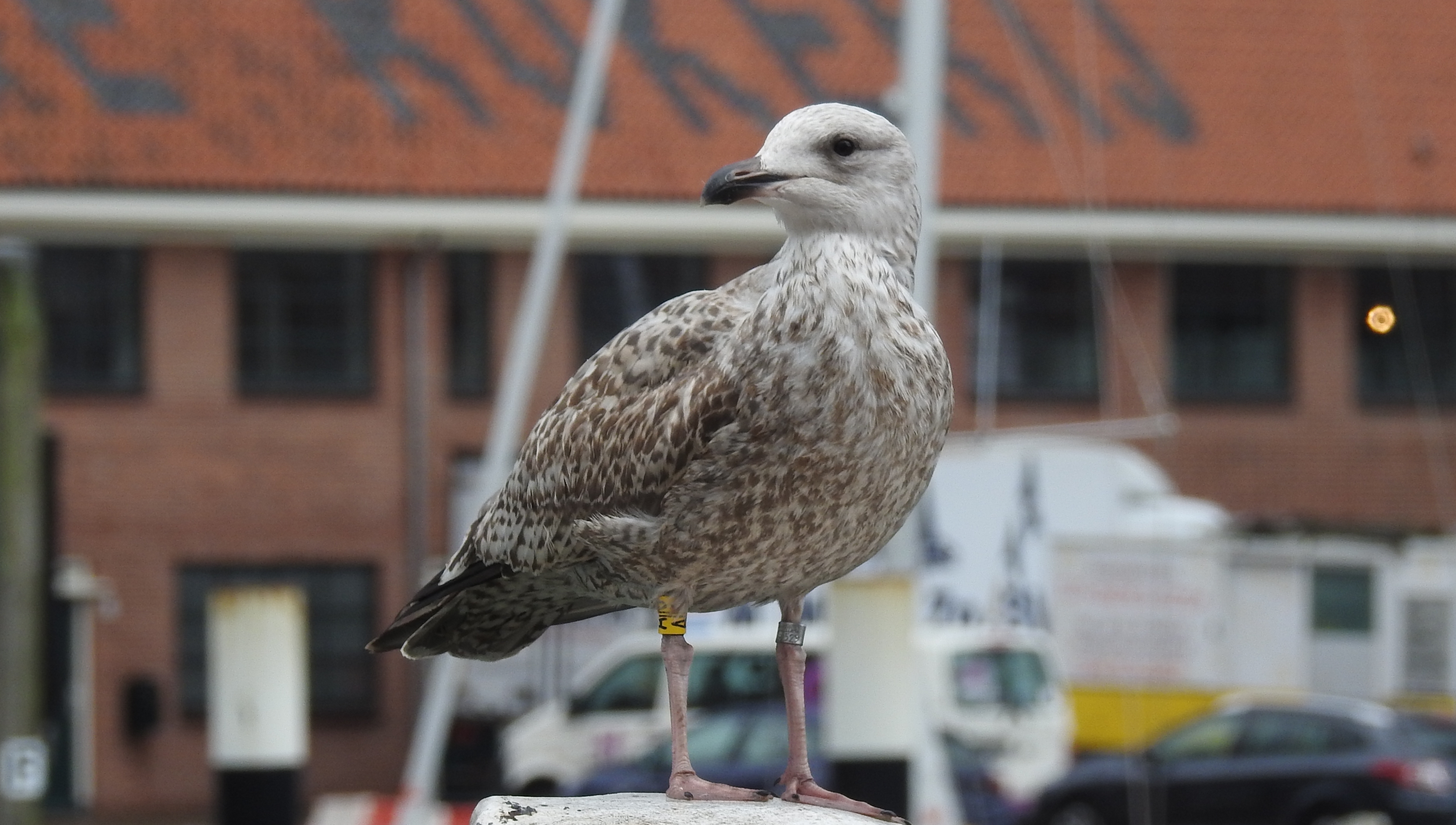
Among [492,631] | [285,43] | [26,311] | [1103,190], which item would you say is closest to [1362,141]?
[1103,190]

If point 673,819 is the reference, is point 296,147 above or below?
above

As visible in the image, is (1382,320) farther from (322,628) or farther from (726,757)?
(322,628)

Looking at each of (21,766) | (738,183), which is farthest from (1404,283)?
(738,183)

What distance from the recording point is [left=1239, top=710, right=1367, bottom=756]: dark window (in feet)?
68.5

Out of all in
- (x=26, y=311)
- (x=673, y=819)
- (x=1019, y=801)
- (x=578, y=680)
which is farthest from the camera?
(x=578, y=680)

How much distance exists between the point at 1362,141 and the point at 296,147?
45.5 feet

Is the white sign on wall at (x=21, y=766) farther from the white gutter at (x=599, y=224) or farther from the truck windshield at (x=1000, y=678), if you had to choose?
the white gutter at (x=599, y=224)

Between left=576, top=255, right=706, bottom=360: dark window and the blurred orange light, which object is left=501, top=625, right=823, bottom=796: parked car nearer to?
left=576, top=255, right=706, bottom=360: dark window

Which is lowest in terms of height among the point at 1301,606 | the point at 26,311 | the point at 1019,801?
the point at 1019,801

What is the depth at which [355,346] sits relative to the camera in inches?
1222

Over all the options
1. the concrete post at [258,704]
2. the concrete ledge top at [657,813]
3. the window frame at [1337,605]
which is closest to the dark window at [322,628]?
the window frame at [1337,605]

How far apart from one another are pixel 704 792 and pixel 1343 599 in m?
21.2

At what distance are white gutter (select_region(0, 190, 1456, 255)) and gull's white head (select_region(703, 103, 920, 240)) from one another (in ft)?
77.8

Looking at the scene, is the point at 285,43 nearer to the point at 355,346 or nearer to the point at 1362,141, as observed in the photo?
the point at 355,346
